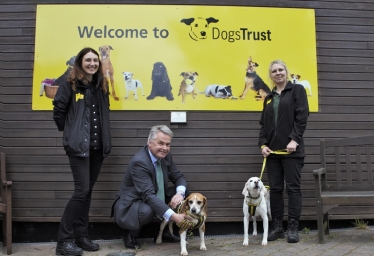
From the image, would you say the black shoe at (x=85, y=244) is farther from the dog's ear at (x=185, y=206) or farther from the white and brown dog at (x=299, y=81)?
the white and brown dog at (x=299, y=81)

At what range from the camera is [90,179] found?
156 inches

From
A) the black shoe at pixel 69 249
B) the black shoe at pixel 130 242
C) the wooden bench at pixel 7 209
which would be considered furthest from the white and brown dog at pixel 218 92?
the wooden bench at pixel 7 209

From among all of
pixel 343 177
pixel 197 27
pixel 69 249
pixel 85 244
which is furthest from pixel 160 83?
pixel 343 177

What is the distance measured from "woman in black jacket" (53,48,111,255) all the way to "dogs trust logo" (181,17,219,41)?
1373 mm

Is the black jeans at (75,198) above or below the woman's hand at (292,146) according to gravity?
below

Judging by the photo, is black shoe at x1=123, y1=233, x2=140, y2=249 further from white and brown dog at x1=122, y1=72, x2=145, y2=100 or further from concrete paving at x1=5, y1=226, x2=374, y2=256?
white and brown dog at x1=122, y1=72, x2=145, y2=100

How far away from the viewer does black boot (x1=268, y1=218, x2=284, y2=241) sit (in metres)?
4.05

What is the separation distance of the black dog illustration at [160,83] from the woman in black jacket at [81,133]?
0.76 metres

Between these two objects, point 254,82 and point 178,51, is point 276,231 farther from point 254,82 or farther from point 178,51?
point 178,51

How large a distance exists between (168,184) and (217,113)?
1075 mm

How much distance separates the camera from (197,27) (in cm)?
473

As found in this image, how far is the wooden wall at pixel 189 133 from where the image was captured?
4.55 m

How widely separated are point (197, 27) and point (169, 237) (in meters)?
2.58

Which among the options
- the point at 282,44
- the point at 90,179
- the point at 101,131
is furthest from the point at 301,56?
the point at 90,179
